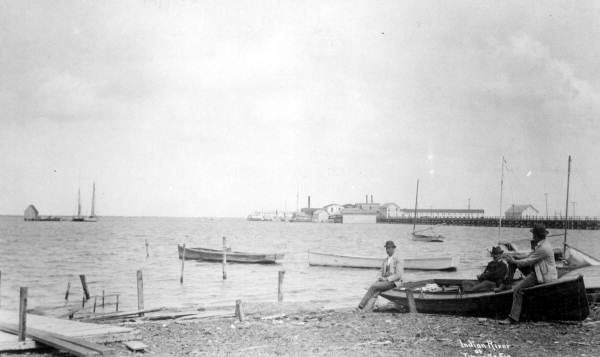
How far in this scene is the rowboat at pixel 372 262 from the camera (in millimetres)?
37000

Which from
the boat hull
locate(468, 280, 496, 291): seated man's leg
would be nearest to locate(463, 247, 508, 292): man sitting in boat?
locate(468, 280, 496, 291): seated man's leg

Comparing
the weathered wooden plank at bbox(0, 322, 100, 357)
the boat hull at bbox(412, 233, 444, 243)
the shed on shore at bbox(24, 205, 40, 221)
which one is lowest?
the shed on shore at bbox(24, 205, 40, 221)

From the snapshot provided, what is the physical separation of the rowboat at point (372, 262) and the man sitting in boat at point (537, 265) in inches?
1039

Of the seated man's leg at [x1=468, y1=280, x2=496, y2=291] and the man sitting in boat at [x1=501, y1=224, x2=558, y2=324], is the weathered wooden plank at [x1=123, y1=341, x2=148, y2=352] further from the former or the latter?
the seated man's leg at [x1=468, y1=280, x2=496, y2=291]

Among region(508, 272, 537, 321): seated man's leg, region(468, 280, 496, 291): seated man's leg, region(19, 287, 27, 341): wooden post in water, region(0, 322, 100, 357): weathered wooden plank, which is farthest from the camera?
region(468, 280, 496, 291): seated man's leg

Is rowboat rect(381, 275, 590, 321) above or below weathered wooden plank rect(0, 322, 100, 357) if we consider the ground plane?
above

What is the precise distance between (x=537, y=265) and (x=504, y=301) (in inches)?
60.4

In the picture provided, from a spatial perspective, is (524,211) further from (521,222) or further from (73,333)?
(73,333)

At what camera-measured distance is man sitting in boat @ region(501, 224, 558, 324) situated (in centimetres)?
1050

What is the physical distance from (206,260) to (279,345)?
36192mm

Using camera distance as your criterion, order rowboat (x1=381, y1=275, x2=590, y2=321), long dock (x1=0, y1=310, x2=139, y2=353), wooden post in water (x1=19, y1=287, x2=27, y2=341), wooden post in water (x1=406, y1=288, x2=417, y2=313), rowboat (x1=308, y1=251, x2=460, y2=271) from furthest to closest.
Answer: rowboat (x1=308, y1=251, x2=460, y2=271), wooden post in water (x1=406, y1=288, x2=417, y2=313), rowboat (x1=381, y1=275, x2=590, y2=321), wooden post in water (x1=19, y1=287, x2=27, y2=341), long dock (x1=0, y1=310, x2=139, y2=353)

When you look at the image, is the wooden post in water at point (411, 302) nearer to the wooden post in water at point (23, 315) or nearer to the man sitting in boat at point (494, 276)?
the man sitting in boat at point (494, 276)

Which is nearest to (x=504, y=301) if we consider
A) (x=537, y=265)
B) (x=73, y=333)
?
(x=537, y=265)

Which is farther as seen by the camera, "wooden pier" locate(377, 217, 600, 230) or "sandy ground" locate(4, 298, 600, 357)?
"wooden pier" locate(377, 217, 600, 230)
